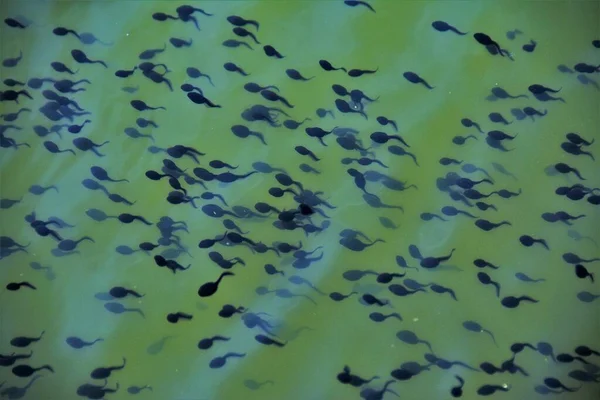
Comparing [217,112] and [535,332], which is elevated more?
[217,112]

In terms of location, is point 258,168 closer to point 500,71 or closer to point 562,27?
point 500,71

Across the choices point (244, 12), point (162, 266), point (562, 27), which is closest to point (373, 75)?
point (244, 12)


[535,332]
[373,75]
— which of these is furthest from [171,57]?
[535,332]

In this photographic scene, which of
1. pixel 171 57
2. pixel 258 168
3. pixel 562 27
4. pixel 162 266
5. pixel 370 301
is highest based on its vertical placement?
pixel 562 27

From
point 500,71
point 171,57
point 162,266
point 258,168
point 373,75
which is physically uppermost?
point 500,71

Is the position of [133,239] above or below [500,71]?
below

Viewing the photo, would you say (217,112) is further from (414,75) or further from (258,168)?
(414,75)
